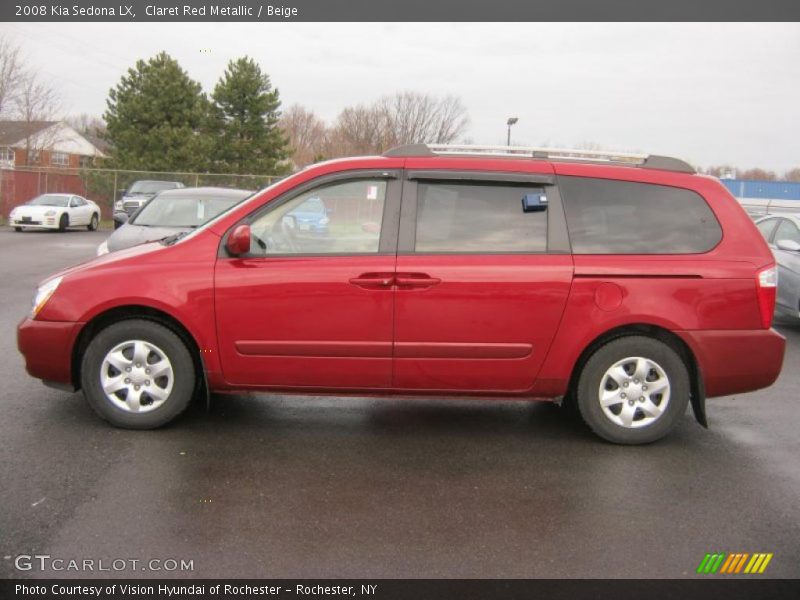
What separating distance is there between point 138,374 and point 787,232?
899cm

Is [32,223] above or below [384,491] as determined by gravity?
above

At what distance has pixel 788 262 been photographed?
9.04m

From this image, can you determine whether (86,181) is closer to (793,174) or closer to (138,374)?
(138,374)

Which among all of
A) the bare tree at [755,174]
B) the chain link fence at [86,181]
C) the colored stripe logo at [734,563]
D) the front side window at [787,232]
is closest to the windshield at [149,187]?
the chain link fence at [86,181]

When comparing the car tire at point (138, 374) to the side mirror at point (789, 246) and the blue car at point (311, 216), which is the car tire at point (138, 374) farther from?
the side mirror at point (789, 246)

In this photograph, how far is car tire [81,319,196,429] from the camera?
451 cm

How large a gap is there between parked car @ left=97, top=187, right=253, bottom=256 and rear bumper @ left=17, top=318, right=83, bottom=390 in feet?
14.8

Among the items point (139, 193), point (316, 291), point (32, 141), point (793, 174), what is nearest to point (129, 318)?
point (316, 291)
